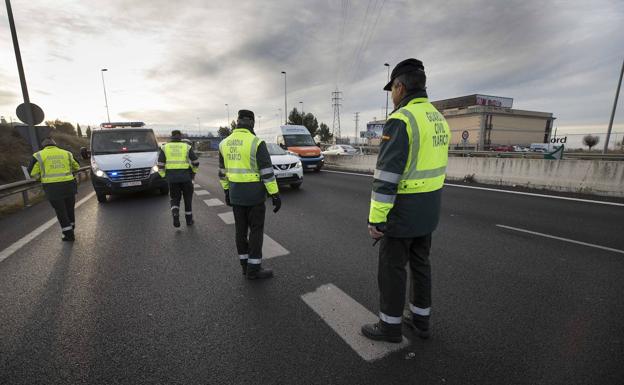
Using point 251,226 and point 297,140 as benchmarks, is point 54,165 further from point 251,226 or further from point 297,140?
point 297,140

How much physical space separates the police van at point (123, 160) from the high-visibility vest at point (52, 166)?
2.23 metres

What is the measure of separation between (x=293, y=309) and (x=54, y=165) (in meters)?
5.29

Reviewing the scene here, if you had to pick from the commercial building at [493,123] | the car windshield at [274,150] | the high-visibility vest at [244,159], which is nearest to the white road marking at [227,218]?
the high-visibility vest at [244,159]

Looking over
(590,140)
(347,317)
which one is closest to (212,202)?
(347,317)

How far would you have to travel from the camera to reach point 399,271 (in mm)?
2332

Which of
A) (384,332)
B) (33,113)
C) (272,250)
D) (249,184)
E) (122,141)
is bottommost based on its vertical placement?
(272,250)

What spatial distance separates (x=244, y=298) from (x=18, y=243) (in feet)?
15.7

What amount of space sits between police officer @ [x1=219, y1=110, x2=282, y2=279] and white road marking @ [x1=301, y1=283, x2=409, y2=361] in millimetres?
834

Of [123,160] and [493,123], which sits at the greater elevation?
[493,123]

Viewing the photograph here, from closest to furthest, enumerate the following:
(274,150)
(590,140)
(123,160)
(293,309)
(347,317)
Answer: (347,317)
(293,309)
(123,160)
(274,150)
(590,140)

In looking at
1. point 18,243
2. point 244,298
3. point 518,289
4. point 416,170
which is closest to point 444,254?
point 518,289

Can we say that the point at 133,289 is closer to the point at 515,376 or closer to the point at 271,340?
the point at 271,340

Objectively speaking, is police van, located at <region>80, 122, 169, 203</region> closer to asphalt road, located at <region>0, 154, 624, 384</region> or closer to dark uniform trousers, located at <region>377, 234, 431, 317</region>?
asphalt road, located at <region>0, 154, 624, 384</region>

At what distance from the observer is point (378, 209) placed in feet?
7.14
